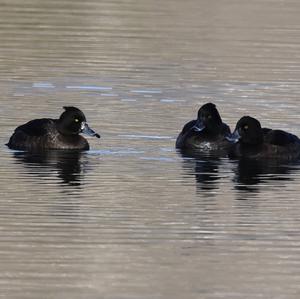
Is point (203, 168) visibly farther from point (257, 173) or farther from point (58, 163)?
point (58, 163)

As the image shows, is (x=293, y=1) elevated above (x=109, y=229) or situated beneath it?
elevated above

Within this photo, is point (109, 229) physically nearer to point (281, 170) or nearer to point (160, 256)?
point (160, 256)

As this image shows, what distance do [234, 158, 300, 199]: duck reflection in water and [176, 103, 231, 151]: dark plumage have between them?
0.87 meters

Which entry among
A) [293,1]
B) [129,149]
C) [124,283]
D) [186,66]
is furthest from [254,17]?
[124,283]

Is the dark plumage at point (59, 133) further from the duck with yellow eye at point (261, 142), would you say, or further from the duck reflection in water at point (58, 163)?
the duck with yellow eye at point (261, 142)

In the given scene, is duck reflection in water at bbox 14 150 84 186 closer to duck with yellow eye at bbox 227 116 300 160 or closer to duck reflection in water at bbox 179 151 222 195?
duck reflection in water at bbox 179 151 222 195


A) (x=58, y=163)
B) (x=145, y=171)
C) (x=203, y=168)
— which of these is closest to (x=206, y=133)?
(x=203, y=168)

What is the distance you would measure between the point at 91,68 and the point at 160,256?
47.9ft

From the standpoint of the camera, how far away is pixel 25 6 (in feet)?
133

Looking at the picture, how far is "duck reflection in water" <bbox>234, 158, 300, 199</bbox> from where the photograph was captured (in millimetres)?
19656

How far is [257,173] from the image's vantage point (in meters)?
21.0

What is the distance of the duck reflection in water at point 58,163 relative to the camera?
65.7ft

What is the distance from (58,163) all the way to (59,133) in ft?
4.62

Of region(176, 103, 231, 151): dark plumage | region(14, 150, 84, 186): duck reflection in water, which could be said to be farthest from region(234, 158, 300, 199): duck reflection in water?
region(14, 150, 84, 186): duck reflection in water
